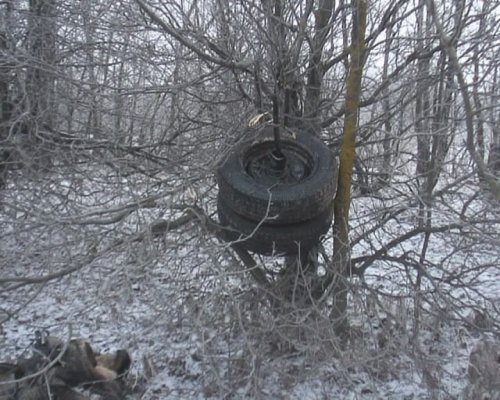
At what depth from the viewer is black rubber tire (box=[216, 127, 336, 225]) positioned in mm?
4141

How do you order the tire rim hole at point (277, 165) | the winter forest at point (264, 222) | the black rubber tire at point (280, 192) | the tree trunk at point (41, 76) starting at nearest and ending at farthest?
1. the black rubber tire at point (280, 192)
2. the winter forest at point (264, 222)
3. the tire rim hole at point (277, 165)
4. the tree trunk at point (41, 76)

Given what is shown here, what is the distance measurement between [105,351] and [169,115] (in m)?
2.54

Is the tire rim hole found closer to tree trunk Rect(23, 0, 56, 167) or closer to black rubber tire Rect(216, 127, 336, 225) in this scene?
black rubber tire Rect(216, 127, 336, 225)

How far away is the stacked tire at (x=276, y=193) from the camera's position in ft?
13.7

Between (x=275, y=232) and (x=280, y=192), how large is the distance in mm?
325

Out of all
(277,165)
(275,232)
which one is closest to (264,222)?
(275,232)

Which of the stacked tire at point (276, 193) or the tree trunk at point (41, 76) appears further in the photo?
the tree trunk at point (41, 76)

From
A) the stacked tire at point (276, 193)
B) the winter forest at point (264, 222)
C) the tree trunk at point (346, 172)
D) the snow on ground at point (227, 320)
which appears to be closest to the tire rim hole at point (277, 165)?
Answer: the stacked tire at point (276, 193)

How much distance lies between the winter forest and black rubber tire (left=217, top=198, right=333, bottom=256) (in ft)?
0.94

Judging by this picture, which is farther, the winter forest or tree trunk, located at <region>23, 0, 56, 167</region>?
tree trunk, located at <region>23, 0, 56, 167</region>

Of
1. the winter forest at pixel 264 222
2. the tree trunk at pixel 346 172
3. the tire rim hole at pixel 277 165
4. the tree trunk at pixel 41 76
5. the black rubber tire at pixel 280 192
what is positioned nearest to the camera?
the black rubber tire at pixel 280 192

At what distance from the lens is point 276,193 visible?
4.16 metres

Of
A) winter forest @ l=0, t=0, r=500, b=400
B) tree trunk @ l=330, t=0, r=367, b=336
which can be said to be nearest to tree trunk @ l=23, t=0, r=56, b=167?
winter forest @ l=0, t=0, r=500, b=400

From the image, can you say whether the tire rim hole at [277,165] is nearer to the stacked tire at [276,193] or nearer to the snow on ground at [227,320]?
the stacked tire at [276,193]
